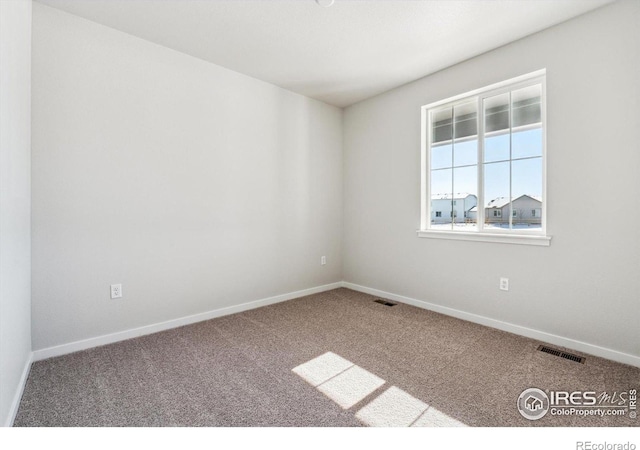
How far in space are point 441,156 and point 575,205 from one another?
1.36 metres

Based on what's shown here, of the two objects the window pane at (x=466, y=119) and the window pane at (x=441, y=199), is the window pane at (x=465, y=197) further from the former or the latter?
the window pane at (x=466, y=119)

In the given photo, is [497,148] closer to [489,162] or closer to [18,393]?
[489,162]

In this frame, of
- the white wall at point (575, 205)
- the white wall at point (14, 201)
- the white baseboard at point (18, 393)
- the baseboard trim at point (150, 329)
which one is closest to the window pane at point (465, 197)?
the white wall at point (575, 205)

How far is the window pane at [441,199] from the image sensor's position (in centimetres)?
336

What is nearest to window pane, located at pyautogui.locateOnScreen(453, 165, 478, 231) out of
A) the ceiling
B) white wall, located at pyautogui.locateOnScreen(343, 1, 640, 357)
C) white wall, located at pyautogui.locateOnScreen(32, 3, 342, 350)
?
white wall, located at pyautogui.locateOnScreen(343, 1, 640, 357)

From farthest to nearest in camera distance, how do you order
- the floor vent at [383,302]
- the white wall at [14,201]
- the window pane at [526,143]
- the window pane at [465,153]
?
the floor vent at [383,302], the window pane at [465,153], the window pane at [526,143], the white wall at [14,201]

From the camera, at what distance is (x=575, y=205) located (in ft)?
7.90

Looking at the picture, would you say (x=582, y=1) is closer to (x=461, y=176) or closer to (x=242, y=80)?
(x=461, y=176)

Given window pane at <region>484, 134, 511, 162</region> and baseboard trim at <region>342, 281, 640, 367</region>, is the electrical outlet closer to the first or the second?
baseboard trim at <region>342, 281, 640, 367</region>

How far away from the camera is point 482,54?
2.94 meters

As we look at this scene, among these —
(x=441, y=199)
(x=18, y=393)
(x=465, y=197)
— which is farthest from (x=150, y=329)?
(x=465, y=197)

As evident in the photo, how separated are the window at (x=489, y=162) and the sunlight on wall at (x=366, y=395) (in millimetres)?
1799

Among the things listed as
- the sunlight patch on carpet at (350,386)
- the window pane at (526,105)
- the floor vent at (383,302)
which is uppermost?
the window pane at (526,105)
